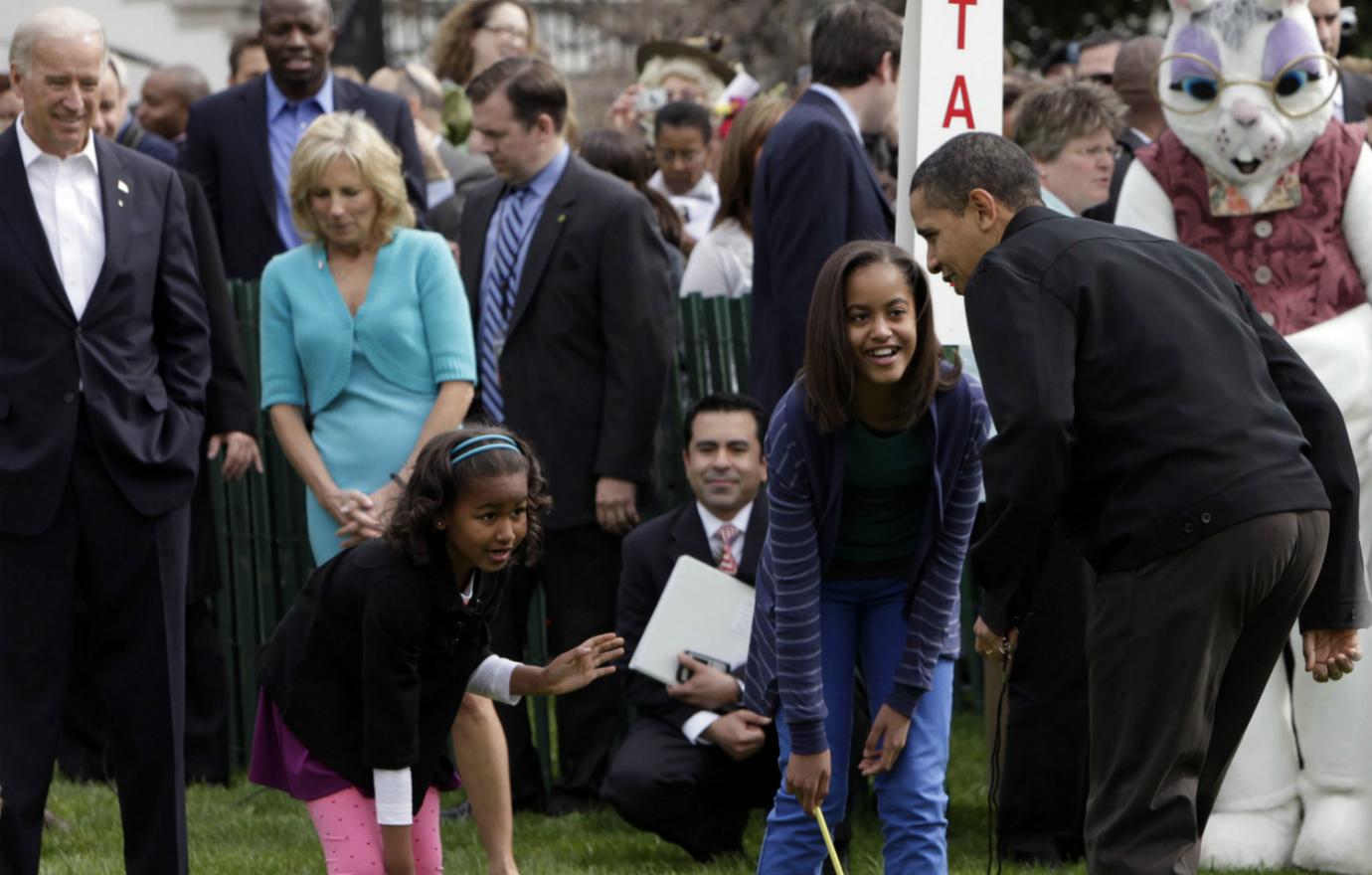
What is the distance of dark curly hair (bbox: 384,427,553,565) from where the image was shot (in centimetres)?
561

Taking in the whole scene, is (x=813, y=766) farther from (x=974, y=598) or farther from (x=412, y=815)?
(x=974, y=598)

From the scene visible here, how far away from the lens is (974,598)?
8.62 metres

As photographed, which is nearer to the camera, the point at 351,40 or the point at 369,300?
the point at 369,300

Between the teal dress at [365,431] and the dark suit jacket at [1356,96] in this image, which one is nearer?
the teal dress at [365,431]

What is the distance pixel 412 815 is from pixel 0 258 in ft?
6.09

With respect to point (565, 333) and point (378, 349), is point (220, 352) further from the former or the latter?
point (565, 333)

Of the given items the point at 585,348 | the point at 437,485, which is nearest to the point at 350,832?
the point at 437,485

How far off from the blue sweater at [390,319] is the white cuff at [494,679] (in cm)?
144

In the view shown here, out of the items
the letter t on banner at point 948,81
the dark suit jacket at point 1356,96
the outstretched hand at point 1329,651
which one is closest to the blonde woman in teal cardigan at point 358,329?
the letter t on banner at point 948,81

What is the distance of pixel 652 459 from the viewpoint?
781 cm

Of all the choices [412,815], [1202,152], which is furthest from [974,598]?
[412,815]

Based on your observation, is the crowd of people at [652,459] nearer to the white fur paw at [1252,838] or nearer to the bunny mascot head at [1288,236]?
the bunny mascot head at [1288,236]

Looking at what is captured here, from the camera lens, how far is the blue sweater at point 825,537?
217 inches

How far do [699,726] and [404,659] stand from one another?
1.80 meters
